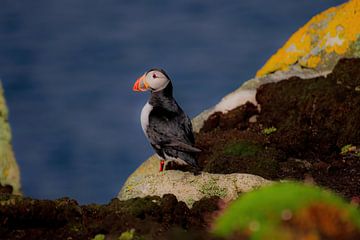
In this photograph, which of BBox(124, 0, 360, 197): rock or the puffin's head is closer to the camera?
the puffin's head

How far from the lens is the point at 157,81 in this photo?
1194cm

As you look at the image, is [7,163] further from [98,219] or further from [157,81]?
[98,219]

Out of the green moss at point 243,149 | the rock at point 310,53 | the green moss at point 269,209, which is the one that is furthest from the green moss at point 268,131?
the green moss at point 269,209

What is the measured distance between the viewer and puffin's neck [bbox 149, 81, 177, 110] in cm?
1186

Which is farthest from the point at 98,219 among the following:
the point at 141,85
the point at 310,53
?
the point at 310,53

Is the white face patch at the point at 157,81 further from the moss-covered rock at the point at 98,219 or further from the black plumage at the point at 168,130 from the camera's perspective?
the moss-covered rock at the point at 98,219

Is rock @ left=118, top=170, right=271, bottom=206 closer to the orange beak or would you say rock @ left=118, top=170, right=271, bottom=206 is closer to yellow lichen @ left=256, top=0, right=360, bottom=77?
the orange beak

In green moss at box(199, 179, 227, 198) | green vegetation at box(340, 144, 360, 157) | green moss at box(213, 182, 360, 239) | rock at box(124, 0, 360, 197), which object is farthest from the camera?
rock at box(124, 0, 360, 197)

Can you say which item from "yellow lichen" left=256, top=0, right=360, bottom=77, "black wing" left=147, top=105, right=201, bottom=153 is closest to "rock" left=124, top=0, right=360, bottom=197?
"yellow lichen" left=256, top=0, right=360, bottom=77

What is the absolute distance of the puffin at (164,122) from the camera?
11461 millimetres

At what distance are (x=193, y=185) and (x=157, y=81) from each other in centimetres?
239

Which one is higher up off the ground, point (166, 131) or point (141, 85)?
point (141, 85)

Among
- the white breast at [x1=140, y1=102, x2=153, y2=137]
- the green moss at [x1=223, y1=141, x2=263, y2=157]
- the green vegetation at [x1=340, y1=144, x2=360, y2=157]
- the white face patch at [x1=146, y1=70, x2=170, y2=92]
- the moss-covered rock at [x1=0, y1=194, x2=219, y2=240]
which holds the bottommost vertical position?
the moss-covered rock at [x1=0, y1=194, x2=219, y2=240]

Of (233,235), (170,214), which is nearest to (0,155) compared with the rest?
(170,214)
